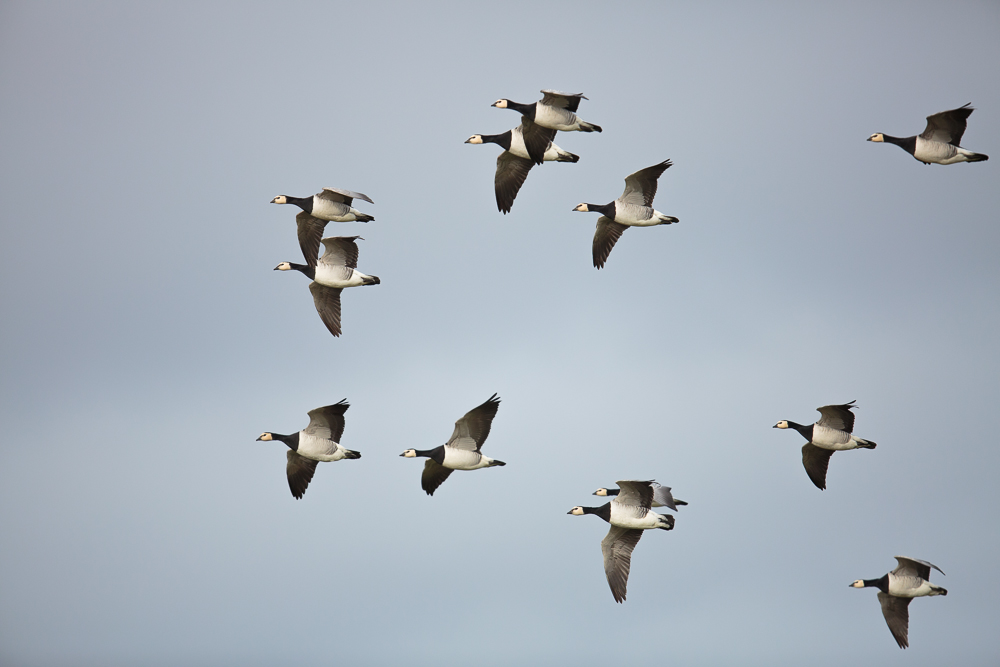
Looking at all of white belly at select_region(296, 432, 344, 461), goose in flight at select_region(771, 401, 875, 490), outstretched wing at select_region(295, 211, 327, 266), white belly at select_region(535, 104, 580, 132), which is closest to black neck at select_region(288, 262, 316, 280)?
outstretched wing at select_region(295, 211, 327, 266)

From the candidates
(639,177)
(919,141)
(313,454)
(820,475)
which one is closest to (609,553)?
(820,475)

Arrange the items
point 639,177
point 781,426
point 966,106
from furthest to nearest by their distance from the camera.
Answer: point 781,426, point 639,177, point 966,106

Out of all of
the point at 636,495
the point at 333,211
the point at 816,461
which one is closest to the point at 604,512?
the point at 636,495

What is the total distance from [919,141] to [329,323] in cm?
1495

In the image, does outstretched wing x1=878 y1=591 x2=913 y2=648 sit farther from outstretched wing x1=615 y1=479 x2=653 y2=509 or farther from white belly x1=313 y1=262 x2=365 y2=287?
white belly x1=313 y1=262 x2=365 y2=287

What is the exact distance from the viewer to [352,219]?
26266 mm

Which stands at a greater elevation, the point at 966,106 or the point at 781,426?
the point at 966,106

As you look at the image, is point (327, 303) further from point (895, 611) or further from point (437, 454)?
point (895, 611)

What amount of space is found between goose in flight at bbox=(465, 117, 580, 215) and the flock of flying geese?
1.0 inches

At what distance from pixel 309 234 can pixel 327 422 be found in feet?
16.2

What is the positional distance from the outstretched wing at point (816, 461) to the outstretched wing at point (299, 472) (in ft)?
39.5

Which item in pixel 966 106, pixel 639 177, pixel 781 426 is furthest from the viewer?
pixel 781 426

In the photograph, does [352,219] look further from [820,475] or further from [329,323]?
[820,475]

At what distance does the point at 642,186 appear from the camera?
25.9 meters
